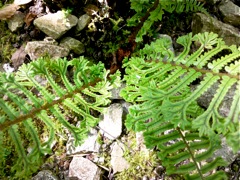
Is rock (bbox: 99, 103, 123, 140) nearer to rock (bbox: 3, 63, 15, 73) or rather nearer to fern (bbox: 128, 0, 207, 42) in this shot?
fern (bbox: 128, 0, 207, 42)

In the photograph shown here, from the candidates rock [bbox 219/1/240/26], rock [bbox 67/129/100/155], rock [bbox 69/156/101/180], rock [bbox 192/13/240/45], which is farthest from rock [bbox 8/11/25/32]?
rock [bbox 219/1/240/26]

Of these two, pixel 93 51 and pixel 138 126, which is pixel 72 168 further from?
pixel 93 51

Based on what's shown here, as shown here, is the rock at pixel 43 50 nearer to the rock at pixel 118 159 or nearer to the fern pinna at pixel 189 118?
the fern pinna at pixel 189 118

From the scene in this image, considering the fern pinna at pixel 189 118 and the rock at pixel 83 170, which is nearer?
the fern pinna at pixel 189 118

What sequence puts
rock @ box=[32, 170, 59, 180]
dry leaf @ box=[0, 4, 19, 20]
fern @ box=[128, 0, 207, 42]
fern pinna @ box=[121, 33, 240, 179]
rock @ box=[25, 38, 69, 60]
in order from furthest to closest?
dry leaf @ box=[0, 4, 19, 20] → rock @ box=[25, 38, 69, 60] → fern @ box=[128, 0, 207, 42] → rock @ box=[32, 170, 59, 180] → fern pinna @ box=[121, 33, 240, 179]

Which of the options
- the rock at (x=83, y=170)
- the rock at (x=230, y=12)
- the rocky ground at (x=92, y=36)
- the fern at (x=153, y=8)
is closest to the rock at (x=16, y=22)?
the rocky ground at (x=92, y=36)

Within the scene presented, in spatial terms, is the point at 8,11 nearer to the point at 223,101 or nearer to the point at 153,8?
the point at 153,8
